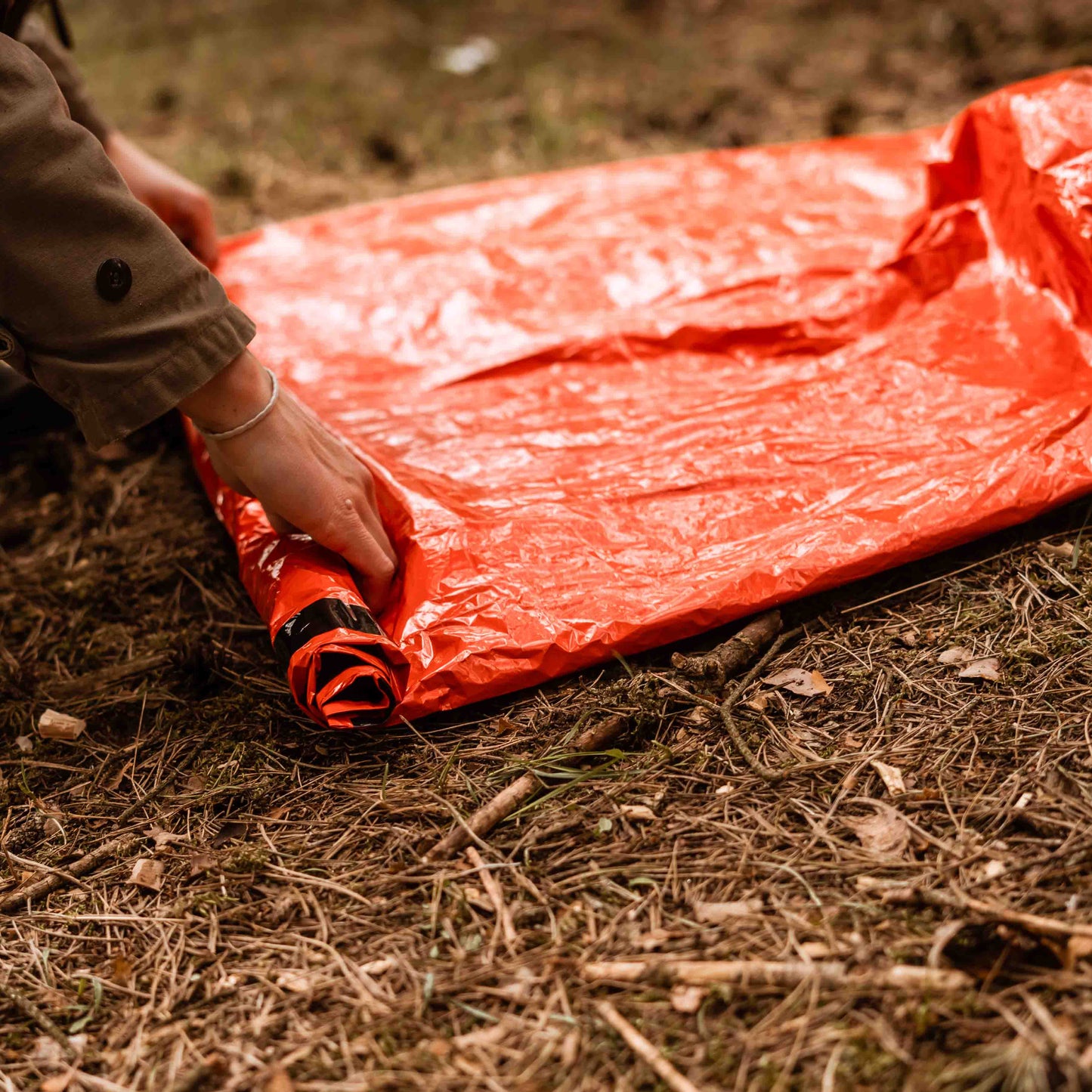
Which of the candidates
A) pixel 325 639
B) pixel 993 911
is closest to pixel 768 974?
pixel 993 911

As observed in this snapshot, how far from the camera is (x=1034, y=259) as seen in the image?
1907mm

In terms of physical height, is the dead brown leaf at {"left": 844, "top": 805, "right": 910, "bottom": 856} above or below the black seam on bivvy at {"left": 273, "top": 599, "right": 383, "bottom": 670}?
below

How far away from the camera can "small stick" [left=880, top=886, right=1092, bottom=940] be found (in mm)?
1026

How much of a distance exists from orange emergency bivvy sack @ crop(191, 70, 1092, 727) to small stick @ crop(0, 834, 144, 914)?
32 cm

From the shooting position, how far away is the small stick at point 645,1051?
0.96 m

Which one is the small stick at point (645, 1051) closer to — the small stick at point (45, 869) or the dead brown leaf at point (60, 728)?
the small stick at point (45, 869)

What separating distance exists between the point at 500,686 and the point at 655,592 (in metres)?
0.27

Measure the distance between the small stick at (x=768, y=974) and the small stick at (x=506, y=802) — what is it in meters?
0.24

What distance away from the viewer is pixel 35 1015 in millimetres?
1120

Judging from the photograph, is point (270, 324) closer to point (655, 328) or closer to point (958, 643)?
point (655, 328)

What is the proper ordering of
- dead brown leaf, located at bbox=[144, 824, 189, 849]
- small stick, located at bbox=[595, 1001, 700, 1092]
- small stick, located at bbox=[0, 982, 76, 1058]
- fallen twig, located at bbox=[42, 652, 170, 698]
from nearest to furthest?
1. small stick, located at bbox=[595, 1001, 700, 1092]
2. small stick, located at bbox=[0, 982, 76, 1058]
3. dead brown leaf, located at bbox=[144, 824, 189, 849]
4. fallen twig, located at bbox=[42, 652, 170, 698]

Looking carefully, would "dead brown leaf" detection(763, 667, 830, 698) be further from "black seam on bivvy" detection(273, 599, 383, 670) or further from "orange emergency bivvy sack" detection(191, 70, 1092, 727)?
"black seam on bivvy" detection(273, 599, 383, 670)

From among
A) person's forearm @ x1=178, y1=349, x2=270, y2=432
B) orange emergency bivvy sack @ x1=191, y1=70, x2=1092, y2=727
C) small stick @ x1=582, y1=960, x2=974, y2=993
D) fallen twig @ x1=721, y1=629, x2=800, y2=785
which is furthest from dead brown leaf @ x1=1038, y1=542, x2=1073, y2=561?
person's forearm @ x1=178, y1=349, x2=270, y2=432

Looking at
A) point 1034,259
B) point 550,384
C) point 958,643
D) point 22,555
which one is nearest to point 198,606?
point 22,555
